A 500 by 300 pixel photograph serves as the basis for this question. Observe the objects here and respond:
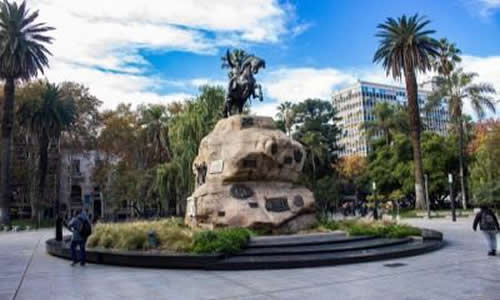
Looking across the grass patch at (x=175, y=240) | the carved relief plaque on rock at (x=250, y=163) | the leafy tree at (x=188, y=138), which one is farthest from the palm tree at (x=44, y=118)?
the carved relief plaque on rock at (x=250, y=163)

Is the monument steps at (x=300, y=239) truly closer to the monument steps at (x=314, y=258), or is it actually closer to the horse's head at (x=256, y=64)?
the monument steps at (x=314, y=258)

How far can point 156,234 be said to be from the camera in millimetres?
12859

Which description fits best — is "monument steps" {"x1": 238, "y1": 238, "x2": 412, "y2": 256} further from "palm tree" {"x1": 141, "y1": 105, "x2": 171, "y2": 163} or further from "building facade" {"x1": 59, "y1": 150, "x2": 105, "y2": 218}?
"building facade" {"x1": 59, "y1": 150, "x2": 105, "y2": 218}

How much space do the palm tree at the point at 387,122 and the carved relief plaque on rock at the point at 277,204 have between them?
130ft

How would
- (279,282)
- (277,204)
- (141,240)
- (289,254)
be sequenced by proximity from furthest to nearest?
(277,204) < (141,240) < (289,254) < (279,282)

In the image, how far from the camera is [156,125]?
4584 centimetres

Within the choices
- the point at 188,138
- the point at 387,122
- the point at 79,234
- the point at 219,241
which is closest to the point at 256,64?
the point at 219,241

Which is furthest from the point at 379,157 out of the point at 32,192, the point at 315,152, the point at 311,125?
the point at 32,192

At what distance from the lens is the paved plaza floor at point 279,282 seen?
7.82 metres

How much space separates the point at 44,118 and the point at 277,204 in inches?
1327

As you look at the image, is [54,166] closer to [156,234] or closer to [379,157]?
[379,157]

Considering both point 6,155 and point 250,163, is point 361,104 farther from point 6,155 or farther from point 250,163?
point 250,163

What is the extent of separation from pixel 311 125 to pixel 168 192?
2528cm

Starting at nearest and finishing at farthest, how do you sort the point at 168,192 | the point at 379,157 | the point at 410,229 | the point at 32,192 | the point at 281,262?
1. the point at 281,262
2. the point at 410,229
3. the point at 168,192
4. the point at 32,192
5. the point at 379,157
